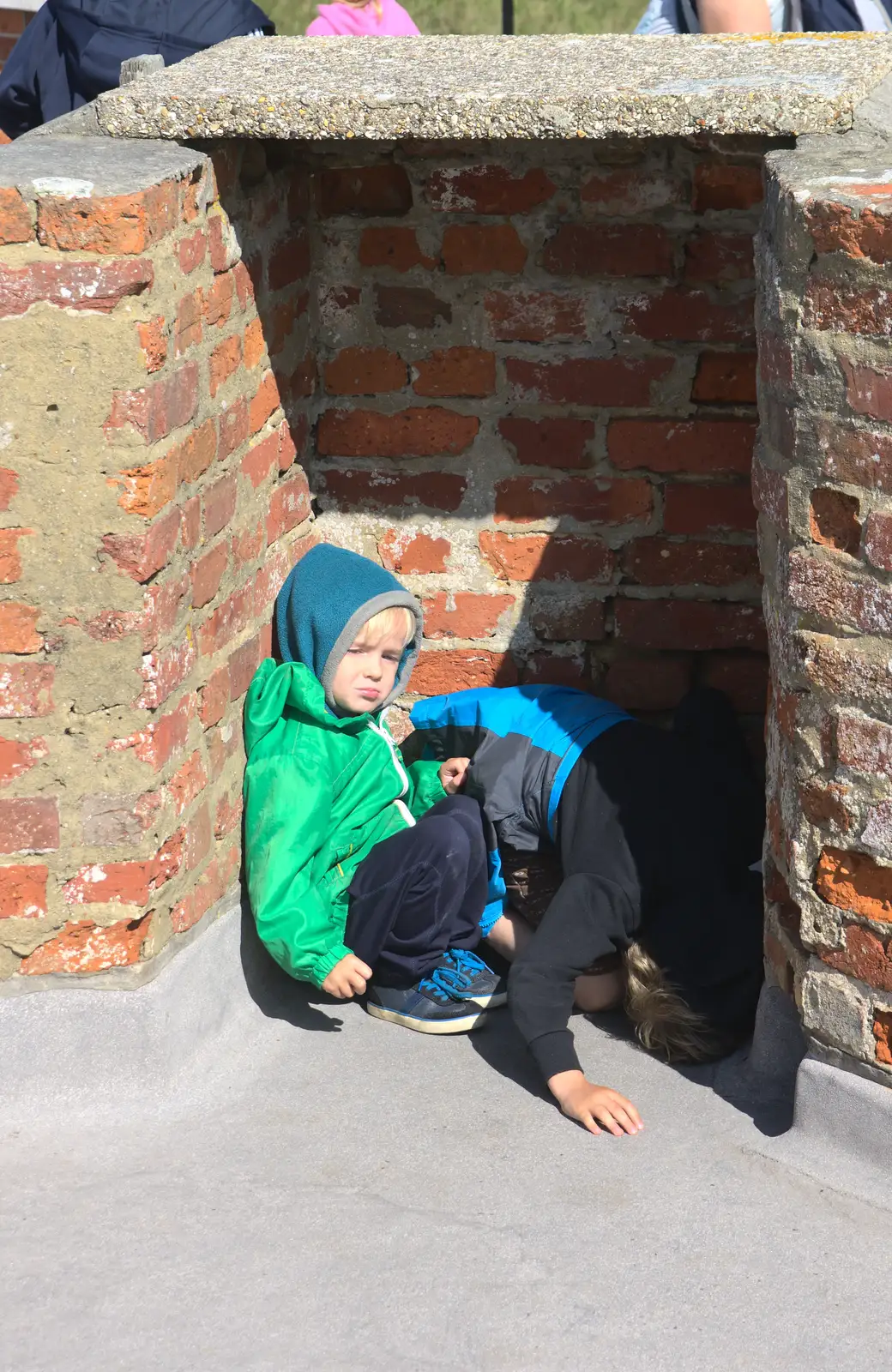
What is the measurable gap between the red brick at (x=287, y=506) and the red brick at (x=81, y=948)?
837 millimetres

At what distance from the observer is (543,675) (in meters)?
3.19

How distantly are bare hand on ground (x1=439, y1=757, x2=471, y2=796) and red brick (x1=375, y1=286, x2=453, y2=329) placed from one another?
0.89 meters

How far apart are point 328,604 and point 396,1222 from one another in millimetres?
1146

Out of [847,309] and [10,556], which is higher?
[847,309]

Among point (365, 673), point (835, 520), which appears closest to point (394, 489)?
point (365, 673)

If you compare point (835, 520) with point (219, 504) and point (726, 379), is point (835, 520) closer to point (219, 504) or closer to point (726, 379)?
point (726, 379)

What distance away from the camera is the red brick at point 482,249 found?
9.52ft

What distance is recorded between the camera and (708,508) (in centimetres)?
301

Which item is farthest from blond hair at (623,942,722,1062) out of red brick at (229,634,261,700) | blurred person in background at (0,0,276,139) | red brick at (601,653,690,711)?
blurred person in background at (0,0,276,139)

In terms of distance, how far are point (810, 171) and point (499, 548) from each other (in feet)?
3.90

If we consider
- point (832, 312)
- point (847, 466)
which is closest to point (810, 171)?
point (832, 312)

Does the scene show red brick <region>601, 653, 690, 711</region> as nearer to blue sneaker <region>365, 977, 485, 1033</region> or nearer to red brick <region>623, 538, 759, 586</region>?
red brick <region>623, 538, 759, 586</region>

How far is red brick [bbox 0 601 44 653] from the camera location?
230 centimetres

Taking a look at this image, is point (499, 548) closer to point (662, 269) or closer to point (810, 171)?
point (662, 269)
